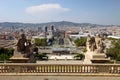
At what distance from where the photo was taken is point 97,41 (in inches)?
659

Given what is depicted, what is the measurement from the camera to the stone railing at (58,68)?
45.5 feet

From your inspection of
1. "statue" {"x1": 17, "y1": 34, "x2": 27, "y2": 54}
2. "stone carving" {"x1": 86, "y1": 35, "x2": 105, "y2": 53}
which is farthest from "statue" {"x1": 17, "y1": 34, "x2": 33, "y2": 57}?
"stone carving" {"x1": 86, "y1": 35, "x2": 105, "y2": 53}

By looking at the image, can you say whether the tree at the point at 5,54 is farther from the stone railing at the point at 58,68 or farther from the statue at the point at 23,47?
the stone railing at the point at 58,68

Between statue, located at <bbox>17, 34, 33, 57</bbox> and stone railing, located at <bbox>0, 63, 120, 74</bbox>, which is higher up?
statue, located at <bbox>17, 34, 33, 57</bbox>

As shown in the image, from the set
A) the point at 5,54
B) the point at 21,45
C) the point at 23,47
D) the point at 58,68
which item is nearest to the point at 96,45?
the point at 58,68

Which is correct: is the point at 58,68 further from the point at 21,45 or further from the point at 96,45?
the point at 96,45

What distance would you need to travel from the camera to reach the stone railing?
13883 mm

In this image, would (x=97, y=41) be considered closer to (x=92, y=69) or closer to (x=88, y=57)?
(x=88, y=57)

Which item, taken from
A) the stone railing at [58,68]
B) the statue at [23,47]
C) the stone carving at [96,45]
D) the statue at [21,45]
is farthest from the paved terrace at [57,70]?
the stone carving at [96,45]

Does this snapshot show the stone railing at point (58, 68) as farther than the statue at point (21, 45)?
No

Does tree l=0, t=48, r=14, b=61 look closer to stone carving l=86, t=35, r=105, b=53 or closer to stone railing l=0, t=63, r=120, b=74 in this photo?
stone carving l=86, t=35, r=105, b=53

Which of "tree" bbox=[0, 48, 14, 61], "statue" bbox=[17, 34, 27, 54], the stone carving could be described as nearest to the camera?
"statue" bbox=[17, 34, 27, 54]

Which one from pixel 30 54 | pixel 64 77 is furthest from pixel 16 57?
pixel 64 77

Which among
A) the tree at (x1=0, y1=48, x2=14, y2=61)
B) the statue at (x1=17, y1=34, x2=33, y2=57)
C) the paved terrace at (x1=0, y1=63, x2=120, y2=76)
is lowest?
the tree at (x1=0, y1=48, x2=14, y2=61)
